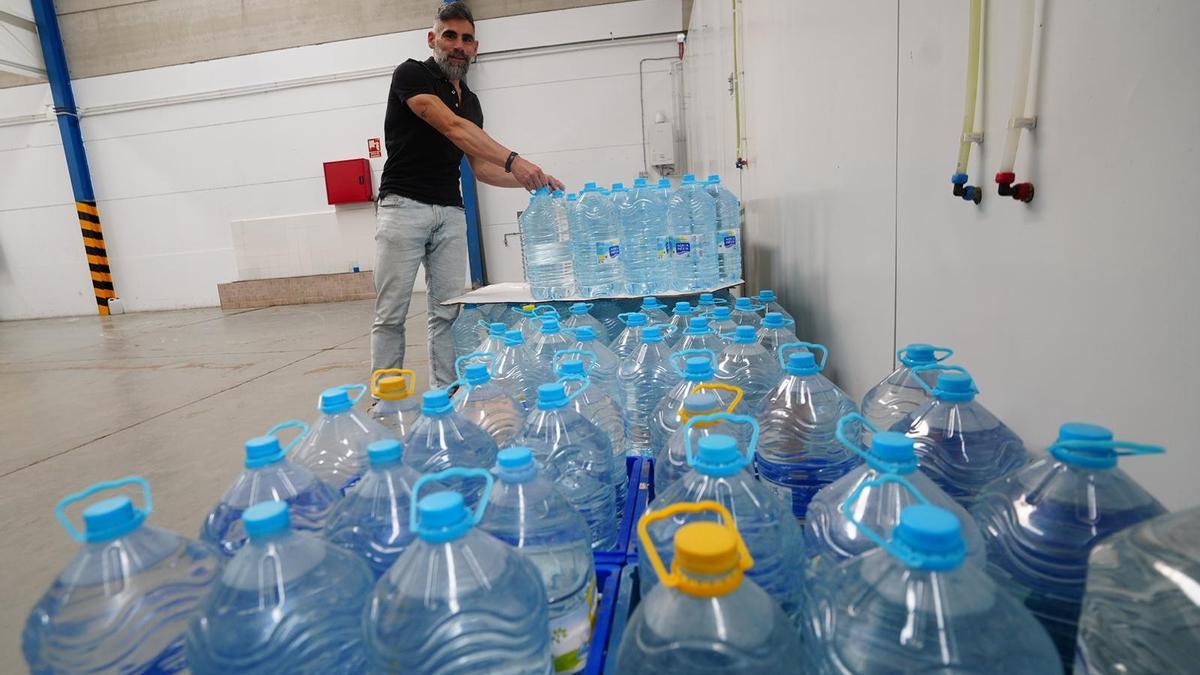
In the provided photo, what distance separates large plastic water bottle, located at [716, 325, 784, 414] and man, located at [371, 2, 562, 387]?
4.54 ft

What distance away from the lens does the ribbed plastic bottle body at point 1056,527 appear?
0.66 m

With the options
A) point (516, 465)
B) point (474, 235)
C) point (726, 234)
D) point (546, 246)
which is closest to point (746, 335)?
point (516, 465)

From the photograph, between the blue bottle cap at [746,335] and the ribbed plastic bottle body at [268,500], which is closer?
the ribbed plastic bottle body at [268,500]

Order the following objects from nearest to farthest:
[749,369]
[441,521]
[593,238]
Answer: [441,521]
[749,369]
[593,238]

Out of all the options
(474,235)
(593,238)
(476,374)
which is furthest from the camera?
(474,235)

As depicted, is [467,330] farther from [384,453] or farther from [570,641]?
[570,641]

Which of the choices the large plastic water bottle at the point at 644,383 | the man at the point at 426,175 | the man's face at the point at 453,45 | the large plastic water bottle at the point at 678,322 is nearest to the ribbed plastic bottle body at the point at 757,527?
the large plastic water bottle at the point at 644,383

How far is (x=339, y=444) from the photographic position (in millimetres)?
1215

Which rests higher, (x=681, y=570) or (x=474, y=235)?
(x=474, y=235)

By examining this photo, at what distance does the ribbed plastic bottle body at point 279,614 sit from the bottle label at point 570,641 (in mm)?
231

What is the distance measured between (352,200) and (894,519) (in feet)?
24.2

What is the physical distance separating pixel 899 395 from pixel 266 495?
1.16 m

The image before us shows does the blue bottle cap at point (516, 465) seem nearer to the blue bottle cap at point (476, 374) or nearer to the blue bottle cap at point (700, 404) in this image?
the blue bottle cap at point (700, 404)

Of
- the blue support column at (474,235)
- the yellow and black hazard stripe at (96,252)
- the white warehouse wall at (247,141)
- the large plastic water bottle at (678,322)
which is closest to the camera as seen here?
the large plastic water bottle at (678,322)
